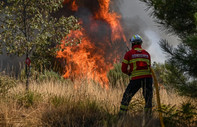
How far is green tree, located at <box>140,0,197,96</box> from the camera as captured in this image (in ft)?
13.0

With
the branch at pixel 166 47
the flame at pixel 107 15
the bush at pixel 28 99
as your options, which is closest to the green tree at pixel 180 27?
the branch at pixel 166 47

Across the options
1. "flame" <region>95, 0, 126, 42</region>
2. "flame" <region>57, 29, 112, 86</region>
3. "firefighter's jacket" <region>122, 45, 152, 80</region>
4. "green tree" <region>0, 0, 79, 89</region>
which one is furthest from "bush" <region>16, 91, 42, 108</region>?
"flame" <region>95, 0, 126, 42</region>

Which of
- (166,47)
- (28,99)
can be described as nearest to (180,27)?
(166,47)

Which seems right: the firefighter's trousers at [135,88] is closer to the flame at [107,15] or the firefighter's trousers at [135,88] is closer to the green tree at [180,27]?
the green tree at [180,27]

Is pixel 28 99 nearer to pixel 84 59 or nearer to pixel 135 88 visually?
pixel 135 88

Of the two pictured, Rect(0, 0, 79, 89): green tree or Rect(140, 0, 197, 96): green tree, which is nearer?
Rect(140, 0, 197, 96): green tree

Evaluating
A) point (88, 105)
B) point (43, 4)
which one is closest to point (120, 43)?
point (43, 4)

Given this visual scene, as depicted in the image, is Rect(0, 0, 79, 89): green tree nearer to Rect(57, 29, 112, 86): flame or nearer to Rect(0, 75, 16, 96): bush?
Rect(0, 75, 16, 96): bush

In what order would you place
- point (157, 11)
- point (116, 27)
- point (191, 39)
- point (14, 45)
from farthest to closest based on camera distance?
1. point (116, 27)
2. point (14, 45)
3. point (157, 11)
4. point (191, 39)

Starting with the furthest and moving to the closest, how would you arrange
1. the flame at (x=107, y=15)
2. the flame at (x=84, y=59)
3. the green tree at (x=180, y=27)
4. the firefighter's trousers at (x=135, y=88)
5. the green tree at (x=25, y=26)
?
the flame at (x=107, y=15), the flame at (x=84, y=59), the green tree at (x=25, y=26), the firefighter's trousers at (x=135, y=88), the green tree at (x=180, y=27)

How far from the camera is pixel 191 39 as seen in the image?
10.4 ft

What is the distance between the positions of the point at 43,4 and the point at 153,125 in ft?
20.6

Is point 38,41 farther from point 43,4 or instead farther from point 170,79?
point 170,79

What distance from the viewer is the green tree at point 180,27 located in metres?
3.95
